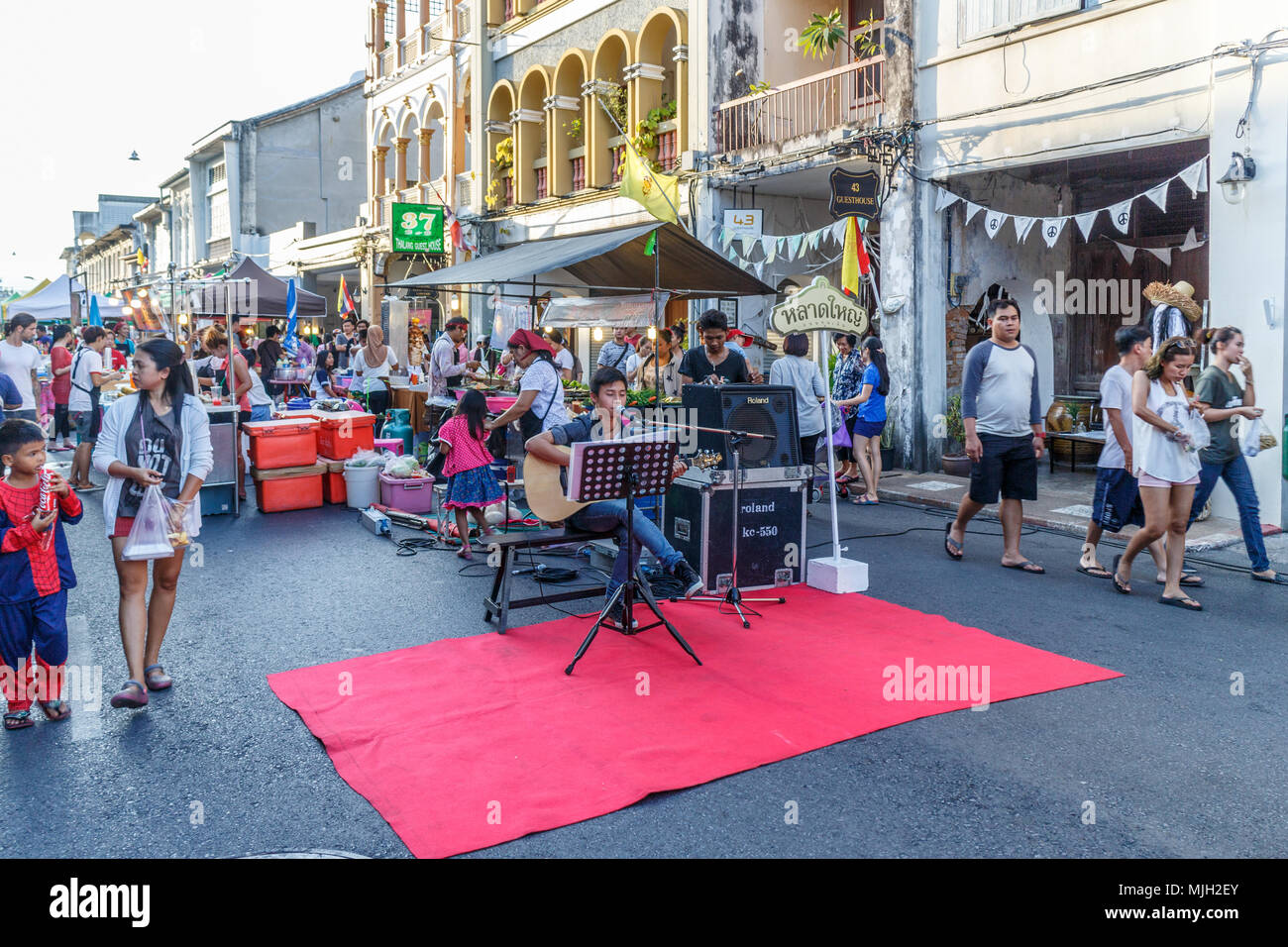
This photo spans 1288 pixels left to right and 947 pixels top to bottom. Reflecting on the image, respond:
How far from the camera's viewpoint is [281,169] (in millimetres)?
34531

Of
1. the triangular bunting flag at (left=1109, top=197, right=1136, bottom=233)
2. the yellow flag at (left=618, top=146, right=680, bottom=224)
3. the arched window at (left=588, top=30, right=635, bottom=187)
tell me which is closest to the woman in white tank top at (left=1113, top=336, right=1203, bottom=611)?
the triangular bunting flag at (left=1109, top=197, right=1136, bottom=233)

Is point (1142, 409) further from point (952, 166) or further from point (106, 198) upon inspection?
point (106, 198)

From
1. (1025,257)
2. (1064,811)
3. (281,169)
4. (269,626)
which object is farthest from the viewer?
(281,169)

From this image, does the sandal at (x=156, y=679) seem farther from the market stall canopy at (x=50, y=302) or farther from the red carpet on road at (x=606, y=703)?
the market stall canopy at (x=50, y=302)

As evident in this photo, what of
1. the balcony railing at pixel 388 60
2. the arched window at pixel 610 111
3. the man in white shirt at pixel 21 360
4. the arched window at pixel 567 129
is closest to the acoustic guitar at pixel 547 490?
the man in white shirt at pixel 21 360

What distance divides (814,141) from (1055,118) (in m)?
3.70

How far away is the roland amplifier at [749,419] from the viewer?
23.6ft

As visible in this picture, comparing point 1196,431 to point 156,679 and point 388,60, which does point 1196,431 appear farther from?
point 388,60

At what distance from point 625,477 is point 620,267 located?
6515mm

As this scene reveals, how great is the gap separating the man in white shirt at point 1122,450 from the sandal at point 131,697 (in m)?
6.47

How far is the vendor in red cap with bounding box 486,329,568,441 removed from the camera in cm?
837

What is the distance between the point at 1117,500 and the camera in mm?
7625

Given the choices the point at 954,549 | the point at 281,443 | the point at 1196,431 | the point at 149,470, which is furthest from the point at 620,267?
the point at 149,470

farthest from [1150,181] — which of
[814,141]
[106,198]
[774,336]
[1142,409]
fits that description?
[106,198]
